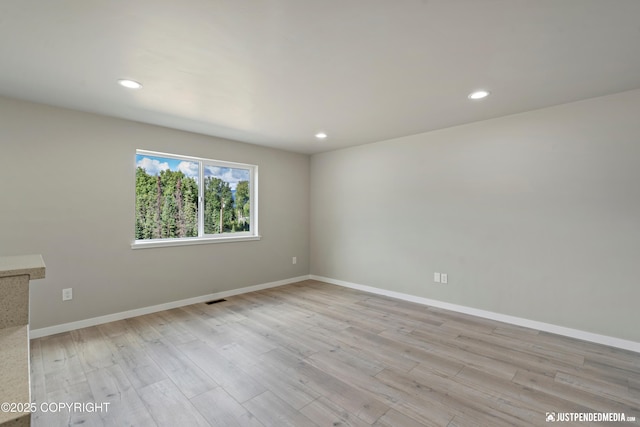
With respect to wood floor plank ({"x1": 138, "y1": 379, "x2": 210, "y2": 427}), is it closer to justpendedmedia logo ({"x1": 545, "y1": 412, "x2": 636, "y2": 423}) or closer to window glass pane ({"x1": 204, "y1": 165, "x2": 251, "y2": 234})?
justpendedmedia logo ({"x1": 545, "y1": 412, "x2": 636, "y2": 423})

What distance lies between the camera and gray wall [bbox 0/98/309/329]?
284 cm

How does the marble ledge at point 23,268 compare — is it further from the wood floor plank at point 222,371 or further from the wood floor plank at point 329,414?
the wood floor plank at point 329,414

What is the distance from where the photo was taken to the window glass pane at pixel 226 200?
4285 mm

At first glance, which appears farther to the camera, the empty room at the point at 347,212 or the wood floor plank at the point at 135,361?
the wood floor plank at the point at 135,361

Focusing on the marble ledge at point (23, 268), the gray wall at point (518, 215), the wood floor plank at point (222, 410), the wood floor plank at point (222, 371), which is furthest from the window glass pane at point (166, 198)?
the marble ledge at point (23, 268)

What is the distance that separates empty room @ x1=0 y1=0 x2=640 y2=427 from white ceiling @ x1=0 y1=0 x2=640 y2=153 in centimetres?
2

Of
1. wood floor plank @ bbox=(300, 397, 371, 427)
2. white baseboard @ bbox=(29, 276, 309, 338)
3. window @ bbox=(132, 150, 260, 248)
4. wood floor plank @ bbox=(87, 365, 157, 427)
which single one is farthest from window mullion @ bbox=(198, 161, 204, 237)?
wood floor plank @ bbox=(300, 397, 371, 427)

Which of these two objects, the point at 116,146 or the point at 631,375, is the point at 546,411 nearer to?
the point at 631,375

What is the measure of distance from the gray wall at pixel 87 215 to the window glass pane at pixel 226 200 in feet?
0.90

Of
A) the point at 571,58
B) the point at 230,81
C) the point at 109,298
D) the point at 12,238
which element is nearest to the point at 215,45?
the point at 230,81

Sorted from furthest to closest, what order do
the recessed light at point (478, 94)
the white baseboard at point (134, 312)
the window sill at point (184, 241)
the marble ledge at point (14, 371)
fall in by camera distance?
1. the window sill at point (184, 241)
2. the white baseboard at point (134, 312)
3. the recessed light at point (478, 94)
4. the marble ledge at point (14, 371)

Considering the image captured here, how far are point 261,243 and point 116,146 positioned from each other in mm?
2344

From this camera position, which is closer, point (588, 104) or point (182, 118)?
point (588, 104)

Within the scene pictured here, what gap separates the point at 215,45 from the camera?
1950 millimetres
